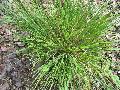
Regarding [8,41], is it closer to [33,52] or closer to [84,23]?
[33,52]

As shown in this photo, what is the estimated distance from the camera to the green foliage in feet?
9.46

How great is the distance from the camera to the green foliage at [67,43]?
2883mm

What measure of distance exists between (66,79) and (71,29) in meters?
0.56

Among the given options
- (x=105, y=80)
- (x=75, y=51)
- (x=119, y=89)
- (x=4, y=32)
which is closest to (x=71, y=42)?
(x=75, y=51)

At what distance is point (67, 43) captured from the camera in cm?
302

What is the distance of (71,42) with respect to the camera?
3.02m

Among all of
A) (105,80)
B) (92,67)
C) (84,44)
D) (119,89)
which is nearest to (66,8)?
(84,44)

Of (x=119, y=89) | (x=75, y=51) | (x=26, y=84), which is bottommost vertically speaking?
(x=119, y=89)

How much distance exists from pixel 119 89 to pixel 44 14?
51.1 inches

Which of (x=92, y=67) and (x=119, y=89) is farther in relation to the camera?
(x=119, y=89)

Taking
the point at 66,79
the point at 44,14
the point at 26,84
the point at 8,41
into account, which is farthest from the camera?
the point at 8,41

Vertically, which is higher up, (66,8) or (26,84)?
(66,8)

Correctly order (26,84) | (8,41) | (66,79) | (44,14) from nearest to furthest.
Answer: (66,79), (44,14), (26,84), (8,41)

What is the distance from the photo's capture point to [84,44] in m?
2.95
